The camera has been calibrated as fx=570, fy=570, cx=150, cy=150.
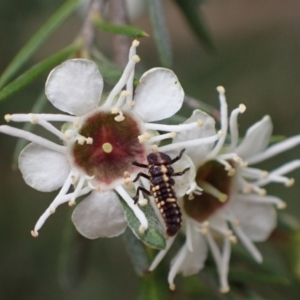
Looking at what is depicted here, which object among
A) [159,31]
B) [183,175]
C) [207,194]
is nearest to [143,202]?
[183,175]

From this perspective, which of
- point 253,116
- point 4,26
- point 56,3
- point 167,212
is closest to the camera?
point 167,212

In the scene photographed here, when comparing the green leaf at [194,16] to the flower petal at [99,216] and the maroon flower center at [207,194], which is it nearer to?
the maroon flower center at [207,194]

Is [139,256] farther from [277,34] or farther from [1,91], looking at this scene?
[277,34]

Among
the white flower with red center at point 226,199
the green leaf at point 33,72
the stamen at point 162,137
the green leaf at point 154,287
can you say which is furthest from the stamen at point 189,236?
the green leaf at point 33,72

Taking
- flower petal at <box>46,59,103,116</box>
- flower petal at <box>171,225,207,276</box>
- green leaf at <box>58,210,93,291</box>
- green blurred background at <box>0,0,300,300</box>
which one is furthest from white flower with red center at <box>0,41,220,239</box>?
green blurred background at <box>0,0,300,300</box>

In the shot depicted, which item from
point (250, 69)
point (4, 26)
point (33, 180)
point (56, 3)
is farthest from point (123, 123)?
point (250, 69)
